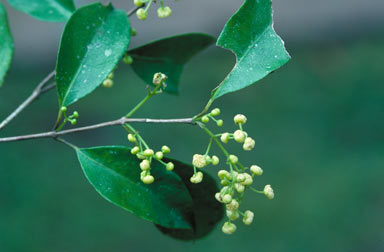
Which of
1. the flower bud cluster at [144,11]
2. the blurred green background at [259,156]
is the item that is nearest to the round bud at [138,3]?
the flower bud cluster at [144,11]

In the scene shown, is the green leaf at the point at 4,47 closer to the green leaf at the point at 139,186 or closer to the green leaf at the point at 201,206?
the green leaf at the point at 139,186

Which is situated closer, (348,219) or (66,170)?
(348,219)

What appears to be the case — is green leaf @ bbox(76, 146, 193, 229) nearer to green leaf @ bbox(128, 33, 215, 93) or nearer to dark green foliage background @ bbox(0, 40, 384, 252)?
green leaf @ bbox(128, 33, 215, 93)

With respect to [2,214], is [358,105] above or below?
above

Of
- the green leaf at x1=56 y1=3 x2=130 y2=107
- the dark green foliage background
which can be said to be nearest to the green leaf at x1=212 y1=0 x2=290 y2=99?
the green leaf at x1=56 y1=3 x2=130 y2=107

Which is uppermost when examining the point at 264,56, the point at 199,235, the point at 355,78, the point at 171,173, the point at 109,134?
the point at 264,56

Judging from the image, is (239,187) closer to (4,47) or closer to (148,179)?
(148,179)

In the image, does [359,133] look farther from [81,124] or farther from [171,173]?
[171,173]

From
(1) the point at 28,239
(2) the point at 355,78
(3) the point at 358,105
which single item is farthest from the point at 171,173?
(2) the point at 355,78

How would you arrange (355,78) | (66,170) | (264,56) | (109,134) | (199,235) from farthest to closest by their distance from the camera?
(355,78)
(109,134)
(66,170)
(199,235)
(264,56)
